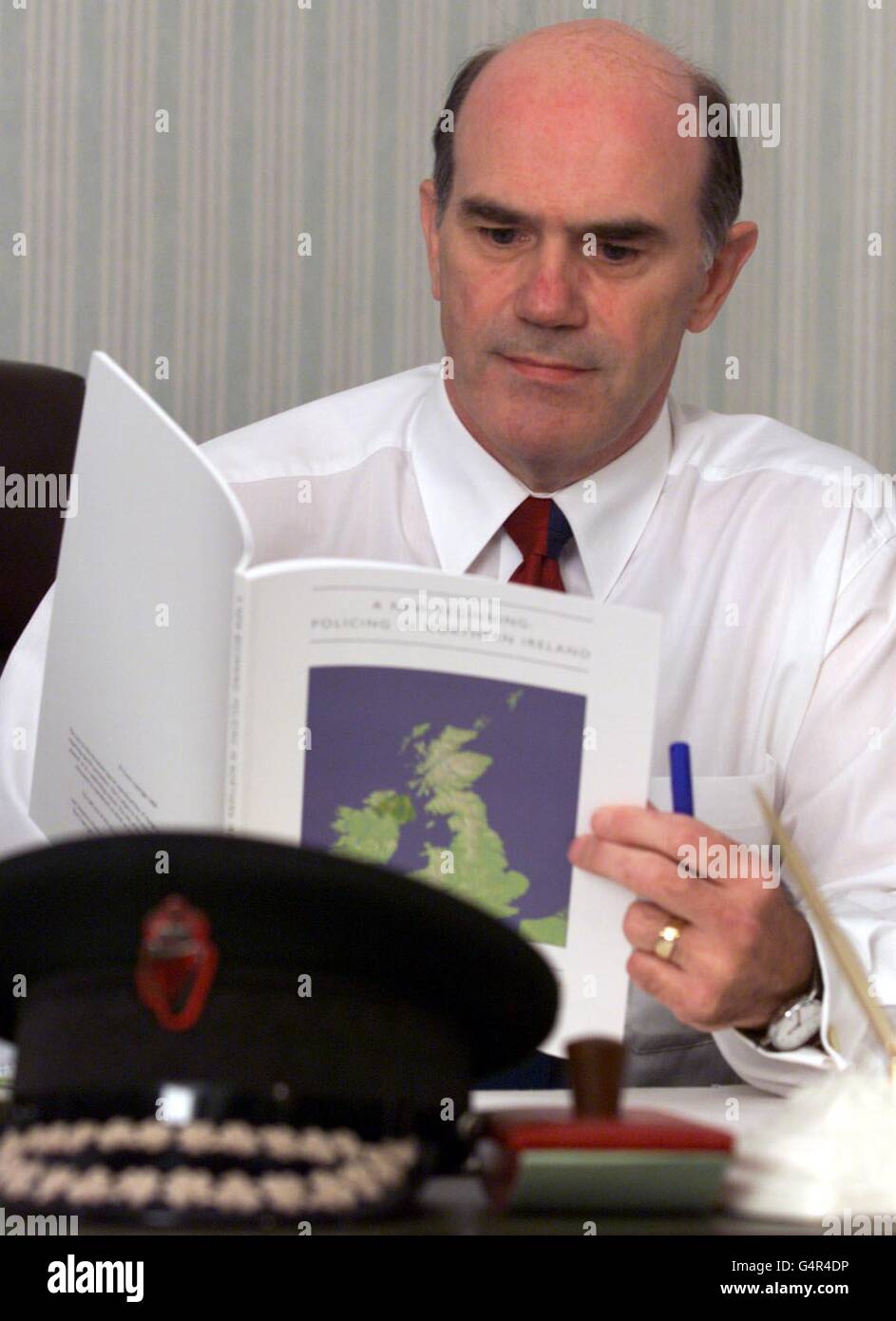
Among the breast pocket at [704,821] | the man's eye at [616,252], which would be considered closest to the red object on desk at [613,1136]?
the breast pocket at [704,821]

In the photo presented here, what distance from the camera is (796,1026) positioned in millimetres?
1178

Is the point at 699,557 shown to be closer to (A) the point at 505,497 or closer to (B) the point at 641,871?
(A) the point at 505,497

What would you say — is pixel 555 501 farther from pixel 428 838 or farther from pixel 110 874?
pixel 110 874

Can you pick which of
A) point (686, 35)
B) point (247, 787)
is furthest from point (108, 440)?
point (686, 35)

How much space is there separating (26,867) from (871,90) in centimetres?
221

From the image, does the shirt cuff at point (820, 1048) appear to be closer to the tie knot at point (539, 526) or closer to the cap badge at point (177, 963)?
the tie knot at point (539, 526)

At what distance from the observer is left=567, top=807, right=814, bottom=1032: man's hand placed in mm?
1016

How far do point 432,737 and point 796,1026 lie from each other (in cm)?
40

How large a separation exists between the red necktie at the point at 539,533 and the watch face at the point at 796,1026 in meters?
0.54

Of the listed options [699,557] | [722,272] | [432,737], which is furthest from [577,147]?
[432,737]

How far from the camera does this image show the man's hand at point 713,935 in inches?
40.0

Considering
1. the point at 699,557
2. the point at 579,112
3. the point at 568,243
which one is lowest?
the point at 699,557

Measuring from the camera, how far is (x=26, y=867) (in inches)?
22.9

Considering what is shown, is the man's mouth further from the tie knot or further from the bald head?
the tie knot
